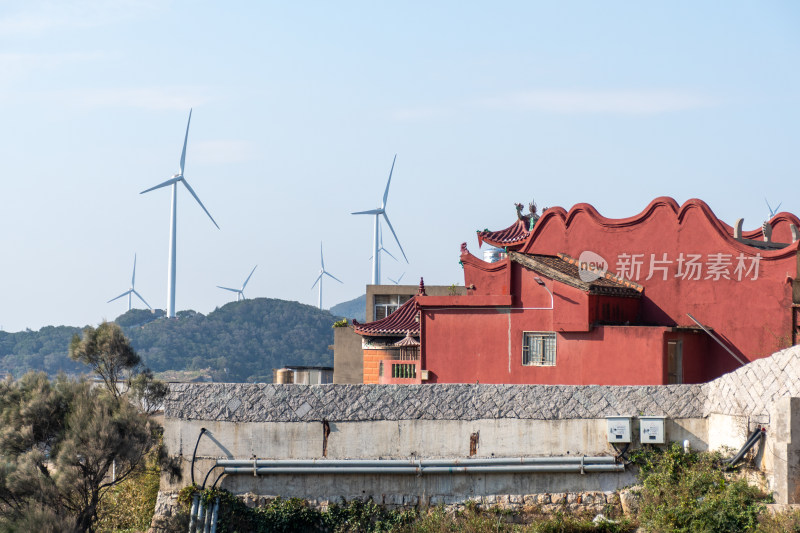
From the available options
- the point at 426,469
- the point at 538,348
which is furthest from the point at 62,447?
the point at 538,348

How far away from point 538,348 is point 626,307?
101 inches

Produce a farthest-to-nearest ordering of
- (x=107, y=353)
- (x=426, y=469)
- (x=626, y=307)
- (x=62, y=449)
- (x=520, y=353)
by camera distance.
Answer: (x=626, y=307)
(x=520, y=353)
(x=107, y=353)
(x=426, y=469)
(x=62, y=449)

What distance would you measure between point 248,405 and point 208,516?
2.33 meters

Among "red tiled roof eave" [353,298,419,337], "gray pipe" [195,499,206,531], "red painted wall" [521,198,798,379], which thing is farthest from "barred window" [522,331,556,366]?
"red tiled roof eave" [353,298,419,337]

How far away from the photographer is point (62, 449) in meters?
18.4

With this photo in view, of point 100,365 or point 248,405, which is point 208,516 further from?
point 100,365

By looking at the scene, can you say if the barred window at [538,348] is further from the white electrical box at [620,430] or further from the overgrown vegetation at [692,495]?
the overgrown vegetation at [692,495]

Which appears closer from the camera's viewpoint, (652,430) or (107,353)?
(652,430)

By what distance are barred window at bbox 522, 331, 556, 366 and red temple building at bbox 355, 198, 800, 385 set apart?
0.03 m

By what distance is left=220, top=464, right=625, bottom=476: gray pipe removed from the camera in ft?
62.9

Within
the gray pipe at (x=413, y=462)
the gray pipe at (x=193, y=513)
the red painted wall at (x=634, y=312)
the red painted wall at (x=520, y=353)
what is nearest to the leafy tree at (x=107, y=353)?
the gray pipe at (x=193, y=513)

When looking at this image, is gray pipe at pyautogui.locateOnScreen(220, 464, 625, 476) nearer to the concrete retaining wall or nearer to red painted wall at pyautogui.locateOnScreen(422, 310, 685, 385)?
the concrete retaining wall

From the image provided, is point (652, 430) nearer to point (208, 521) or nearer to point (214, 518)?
point (214, 518)

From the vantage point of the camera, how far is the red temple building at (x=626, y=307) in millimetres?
23172
